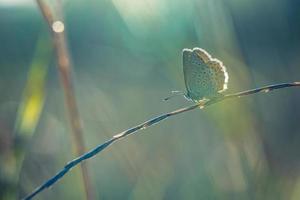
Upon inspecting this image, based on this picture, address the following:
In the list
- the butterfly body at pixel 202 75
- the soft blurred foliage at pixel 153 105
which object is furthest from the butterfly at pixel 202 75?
the soft blurred foliage at pixel 153 105

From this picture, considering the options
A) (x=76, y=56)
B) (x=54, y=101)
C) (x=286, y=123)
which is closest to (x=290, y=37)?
(x=286, y=123)

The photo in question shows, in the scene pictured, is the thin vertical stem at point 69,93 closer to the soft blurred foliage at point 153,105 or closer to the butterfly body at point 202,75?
the soft blurred foliage at point 153,105

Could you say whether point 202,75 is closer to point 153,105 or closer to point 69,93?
point 69,93

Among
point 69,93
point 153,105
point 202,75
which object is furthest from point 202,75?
point 153,105

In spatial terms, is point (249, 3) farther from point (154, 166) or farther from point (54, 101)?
point (154, 166)

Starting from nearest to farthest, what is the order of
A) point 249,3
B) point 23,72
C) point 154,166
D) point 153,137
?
1. point 154,166
2. point 153,137
3. point 23,72
4. point 249,3

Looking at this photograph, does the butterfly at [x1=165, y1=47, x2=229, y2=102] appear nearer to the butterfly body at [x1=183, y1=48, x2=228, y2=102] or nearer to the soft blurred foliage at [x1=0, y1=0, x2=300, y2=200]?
the butterfly body at [x1=183, y1=48, x2=228, y2=102]

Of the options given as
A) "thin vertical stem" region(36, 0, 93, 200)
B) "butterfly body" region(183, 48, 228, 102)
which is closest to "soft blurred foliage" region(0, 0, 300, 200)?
"thin vertical stem" region(36, 0, 93, 200)

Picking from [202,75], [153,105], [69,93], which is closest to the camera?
[202,75]
